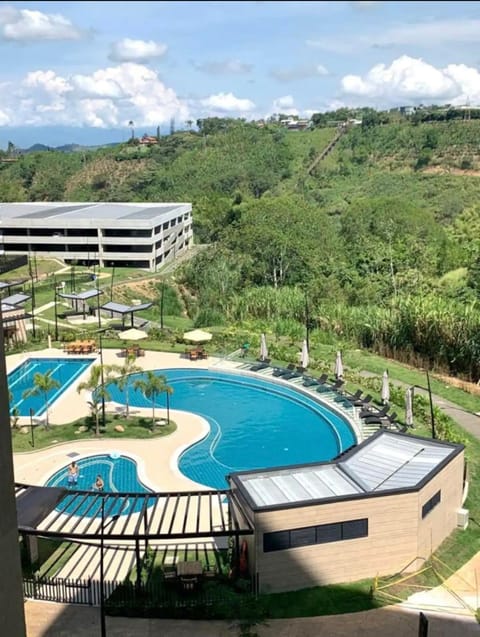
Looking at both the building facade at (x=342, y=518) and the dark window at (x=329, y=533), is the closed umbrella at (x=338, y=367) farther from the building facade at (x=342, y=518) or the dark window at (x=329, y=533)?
the dark window at (x=329, y=533)

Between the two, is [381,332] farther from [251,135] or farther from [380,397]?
[251,135]

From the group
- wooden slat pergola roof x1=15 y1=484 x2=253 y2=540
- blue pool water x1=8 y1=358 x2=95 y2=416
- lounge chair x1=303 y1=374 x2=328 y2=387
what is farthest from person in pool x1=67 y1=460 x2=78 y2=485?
lounge chair x1=303 y1=374 x2=328 y2=387

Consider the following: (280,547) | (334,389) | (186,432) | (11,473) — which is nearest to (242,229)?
(334,389)

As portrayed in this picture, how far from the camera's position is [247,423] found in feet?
88.1

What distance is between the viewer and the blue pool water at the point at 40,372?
91.2 ft

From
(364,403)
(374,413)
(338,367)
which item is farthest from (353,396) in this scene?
(374,413)

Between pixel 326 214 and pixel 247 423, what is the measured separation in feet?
148

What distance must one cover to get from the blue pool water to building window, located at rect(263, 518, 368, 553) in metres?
15.5

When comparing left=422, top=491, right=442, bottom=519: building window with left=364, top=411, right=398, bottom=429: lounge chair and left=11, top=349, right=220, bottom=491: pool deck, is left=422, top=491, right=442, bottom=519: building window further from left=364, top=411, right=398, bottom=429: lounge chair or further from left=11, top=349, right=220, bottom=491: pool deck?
left=364, top=411, right=398, bottom=429: lounge chair

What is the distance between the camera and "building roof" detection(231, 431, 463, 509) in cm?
1495

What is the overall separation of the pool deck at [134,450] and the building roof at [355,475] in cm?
490

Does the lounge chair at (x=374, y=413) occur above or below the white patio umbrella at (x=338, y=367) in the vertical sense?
below

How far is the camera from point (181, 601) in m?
14.0

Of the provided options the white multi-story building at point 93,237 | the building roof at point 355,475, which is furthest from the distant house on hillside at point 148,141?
the building roof at point 355,475
